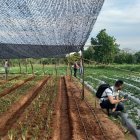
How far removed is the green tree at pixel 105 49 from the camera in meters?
68.7

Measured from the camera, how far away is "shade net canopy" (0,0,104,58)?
449 inches

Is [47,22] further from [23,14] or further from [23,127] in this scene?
Answer: [23,127]

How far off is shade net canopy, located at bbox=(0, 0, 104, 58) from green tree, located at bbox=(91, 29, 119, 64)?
1953 inches

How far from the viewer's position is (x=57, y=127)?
901 centimetres

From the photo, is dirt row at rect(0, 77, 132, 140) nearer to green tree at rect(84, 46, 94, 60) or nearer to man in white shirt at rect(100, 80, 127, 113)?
man in white shirt at rect(100, 80, 127, 113)

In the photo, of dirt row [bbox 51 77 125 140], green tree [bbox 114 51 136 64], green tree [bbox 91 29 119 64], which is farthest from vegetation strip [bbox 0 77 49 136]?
green tree [bbox 114 51 136 64]

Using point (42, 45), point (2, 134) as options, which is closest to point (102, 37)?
point (42, 45)

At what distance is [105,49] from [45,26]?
5702 centimetres

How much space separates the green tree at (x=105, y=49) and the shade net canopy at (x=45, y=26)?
49.6 meters

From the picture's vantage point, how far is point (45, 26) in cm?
1435

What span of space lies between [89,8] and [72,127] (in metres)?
3.59

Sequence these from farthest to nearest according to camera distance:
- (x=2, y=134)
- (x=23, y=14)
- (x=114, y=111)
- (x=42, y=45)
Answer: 1. (x=42, y=45)
2. (x=23, y=14)
3. (x=114, y=111)
4. (x=2, y=134)

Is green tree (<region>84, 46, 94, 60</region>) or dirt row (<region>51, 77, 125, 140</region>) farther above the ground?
green tree (<region>84, 46, 94, 60</region>)

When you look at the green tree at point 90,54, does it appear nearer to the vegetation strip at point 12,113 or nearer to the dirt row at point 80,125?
the vegetation strip at point 12,113
